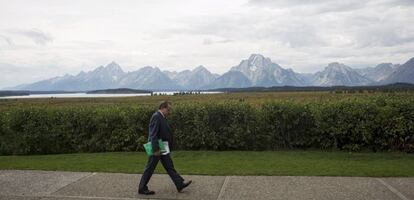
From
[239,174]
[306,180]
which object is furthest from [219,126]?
[306,180]

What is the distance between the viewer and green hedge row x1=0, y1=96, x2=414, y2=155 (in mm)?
12164

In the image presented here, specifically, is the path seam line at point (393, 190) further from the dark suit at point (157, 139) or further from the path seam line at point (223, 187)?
the dark suit at point (157, 139)

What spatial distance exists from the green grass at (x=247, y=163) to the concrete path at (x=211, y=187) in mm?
510

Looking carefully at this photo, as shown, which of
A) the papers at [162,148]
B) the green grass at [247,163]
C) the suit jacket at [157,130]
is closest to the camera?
the suit jacket at [157,130]

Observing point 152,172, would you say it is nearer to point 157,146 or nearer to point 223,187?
point 157,146

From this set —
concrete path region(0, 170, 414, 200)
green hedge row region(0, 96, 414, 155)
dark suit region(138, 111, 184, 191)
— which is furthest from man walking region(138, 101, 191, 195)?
green hedge row region(0, 96, 414, 155)

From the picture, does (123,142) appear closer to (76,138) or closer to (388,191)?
(76,138)

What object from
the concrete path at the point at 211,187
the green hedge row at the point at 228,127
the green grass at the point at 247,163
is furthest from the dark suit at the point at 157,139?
the green hedge row at the point at 228,127

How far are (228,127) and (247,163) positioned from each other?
2.64m

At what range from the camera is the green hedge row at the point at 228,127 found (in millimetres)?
12164

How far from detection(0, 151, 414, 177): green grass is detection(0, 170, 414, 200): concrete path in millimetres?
510

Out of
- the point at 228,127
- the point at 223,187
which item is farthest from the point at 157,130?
the point at 228,127

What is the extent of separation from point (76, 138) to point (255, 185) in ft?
24.3

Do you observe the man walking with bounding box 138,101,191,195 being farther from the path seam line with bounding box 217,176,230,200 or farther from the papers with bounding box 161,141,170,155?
the path seam line with bounding box 217,176,230,200
